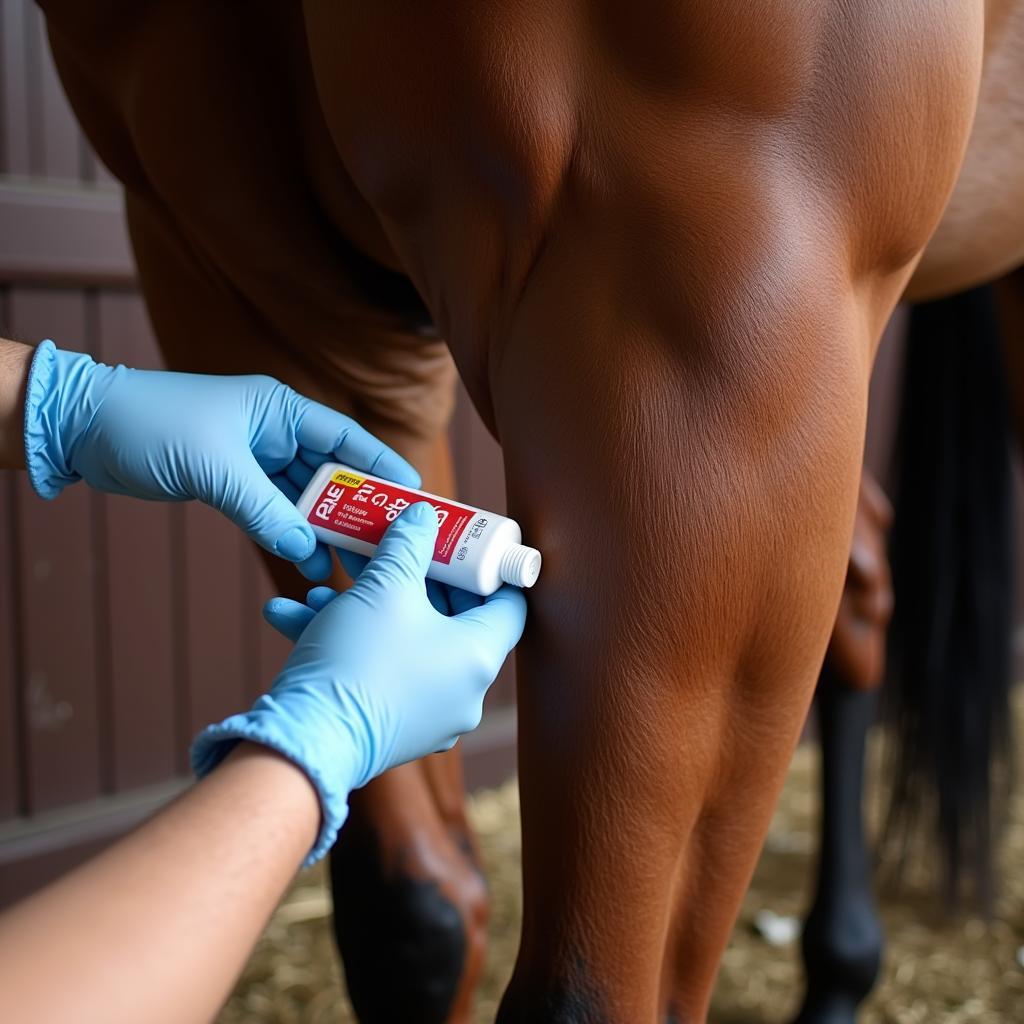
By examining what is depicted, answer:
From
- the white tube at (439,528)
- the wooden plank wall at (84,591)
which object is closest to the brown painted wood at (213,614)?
the wooden plank wall at (84,591)

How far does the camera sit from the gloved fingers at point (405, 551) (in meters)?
0.45

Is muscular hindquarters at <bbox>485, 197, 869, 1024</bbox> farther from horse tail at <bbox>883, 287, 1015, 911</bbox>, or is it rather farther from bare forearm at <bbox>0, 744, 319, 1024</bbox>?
horse tail at <bbox>883, 287, 1015, 911</bbox>

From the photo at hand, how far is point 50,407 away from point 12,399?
0.06ft

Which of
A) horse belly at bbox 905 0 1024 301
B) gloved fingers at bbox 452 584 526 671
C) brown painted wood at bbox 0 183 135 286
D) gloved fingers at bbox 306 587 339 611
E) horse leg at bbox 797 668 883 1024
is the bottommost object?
horse leg at bbox 797 668 883 1024

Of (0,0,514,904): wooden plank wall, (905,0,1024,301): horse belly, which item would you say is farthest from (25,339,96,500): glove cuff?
(0,0,514,904): wooden plank wall

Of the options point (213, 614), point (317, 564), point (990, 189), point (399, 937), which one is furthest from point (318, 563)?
point (213, 614)

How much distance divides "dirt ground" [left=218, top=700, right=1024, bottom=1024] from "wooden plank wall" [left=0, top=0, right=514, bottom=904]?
0.85ft

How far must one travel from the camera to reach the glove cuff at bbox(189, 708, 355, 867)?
38cm

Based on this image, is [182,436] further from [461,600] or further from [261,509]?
[461,600]

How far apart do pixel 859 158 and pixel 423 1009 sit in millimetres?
636

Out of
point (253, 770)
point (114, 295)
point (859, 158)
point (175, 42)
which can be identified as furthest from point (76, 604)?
point (859, 158)

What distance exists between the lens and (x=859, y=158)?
0.39 metres

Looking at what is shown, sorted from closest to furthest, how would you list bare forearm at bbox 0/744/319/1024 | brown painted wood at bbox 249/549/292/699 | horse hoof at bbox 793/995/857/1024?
1. bare forearm at bbox 0/744/319/1024
2. horse hoof at bbox 793/995/857/1024
3. brown painted wood at bbox 249/549/292/699

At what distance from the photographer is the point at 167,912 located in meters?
0.33
